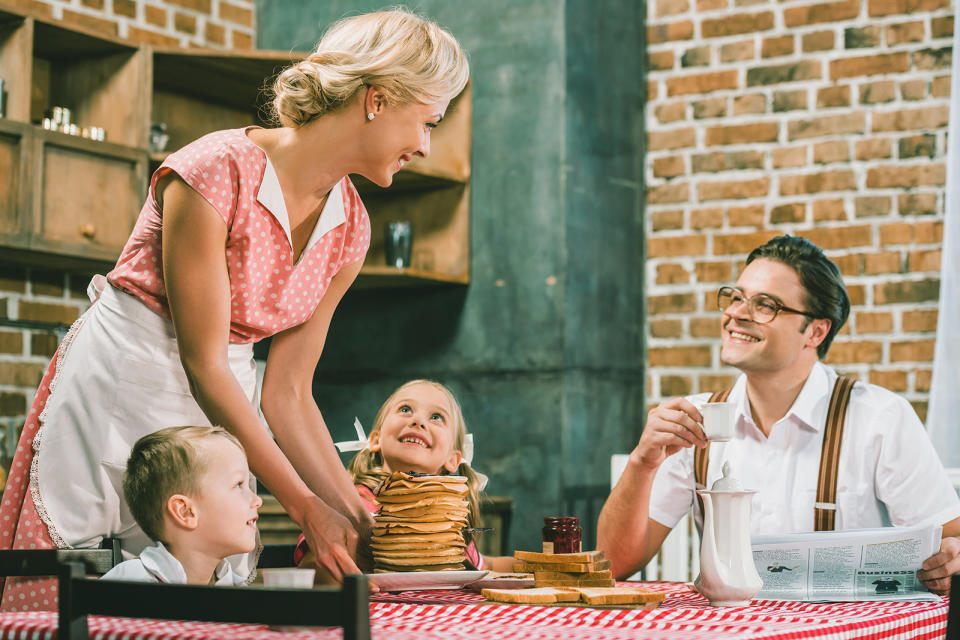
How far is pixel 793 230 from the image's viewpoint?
12.1ft

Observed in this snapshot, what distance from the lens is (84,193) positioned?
314 cm

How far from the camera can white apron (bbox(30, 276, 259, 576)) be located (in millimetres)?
1646

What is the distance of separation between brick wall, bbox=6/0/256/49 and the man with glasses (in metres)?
2.28

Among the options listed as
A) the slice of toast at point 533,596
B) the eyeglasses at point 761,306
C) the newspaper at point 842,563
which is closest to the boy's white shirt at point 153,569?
the slice of toast at point 533,596

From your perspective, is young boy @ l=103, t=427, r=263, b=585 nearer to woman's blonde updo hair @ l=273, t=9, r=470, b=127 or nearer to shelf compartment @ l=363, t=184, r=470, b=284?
woman's blonde updo hair @ l=273, t=9, r=470, b=127

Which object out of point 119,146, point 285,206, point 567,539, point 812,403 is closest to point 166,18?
point 119,146

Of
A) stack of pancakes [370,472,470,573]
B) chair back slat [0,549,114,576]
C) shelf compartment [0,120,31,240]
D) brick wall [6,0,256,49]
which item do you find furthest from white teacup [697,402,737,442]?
brick wall [6,0,256,49]

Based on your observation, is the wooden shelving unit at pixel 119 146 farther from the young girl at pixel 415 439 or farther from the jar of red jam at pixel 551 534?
the jar of red jam at pixel 551 534

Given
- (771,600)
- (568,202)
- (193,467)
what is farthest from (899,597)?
(568,202)

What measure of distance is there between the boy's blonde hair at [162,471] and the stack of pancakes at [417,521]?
0.23 metres

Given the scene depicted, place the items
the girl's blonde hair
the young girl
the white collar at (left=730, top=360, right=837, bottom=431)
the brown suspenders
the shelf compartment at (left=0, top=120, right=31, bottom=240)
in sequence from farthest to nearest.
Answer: the shelf compartment at (left=0, top=120, right=31, bottom=240) < the young girl < the girl's blonde hair < the white collar at (left=730, top=360, right=837, bottom=431) < the brown suspenders

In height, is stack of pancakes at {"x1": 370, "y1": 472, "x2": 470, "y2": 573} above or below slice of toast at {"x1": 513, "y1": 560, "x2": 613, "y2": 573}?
above

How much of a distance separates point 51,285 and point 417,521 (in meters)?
2.26

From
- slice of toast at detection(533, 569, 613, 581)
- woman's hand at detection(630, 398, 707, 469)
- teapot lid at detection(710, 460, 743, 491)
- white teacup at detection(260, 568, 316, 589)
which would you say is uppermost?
woman's hand at detection(630, 398, 707, 469)
